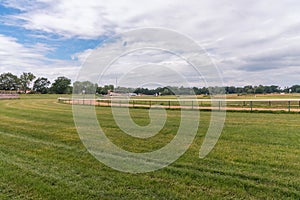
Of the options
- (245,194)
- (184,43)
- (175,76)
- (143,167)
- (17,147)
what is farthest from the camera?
(175,76)

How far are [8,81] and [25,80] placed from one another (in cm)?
634

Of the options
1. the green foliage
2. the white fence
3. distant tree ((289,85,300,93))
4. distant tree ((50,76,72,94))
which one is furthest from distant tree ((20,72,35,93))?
distant tree ((289,85,300,93))

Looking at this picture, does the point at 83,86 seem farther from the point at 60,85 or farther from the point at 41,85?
the point at 41,85

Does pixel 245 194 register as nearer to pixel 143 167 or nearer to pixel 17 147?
pixel 143 167

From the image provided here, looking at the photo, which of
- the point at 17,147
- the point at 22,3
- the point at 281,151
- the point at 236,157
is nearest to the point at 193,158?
the point at 236,157

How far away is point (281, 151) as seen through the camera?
20.6 feet

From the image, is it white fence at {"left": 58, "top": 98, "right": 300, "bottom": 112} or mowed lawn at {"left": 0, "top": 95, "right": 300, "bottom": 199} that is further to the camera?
white fence at {"left": 58, "top": 98, "right": 300, "bottom": 112}

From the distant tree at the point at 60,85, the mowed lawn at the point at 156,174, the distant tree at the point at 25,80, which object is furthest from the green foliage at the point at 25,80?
the mowed lawn at the point at 156,174

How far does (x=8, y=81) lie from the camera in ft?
319

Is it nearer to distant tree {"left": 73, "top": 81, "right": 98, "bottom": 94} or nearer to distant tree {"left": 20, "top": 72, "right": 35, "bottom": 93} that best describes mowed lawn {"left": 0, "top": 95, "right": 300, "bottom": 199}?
distant tree {"left": 73, "top": 81, "right": 98, "bottom": 94}

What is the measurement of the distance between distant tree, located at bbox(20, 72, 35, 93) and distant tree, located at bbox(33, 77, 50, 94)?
2532mm

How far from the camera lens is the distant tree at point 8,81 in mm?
96812

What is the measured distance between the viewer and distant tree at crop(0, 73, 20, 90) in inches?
3812

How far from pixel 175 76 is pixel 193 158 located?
338 cm
